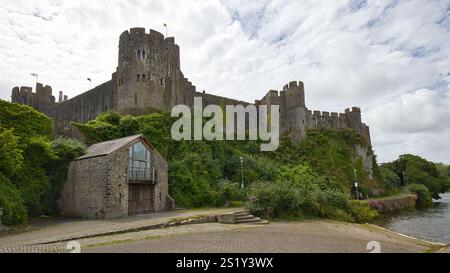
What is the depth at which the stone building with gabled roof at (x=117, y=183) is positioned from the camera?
61.2 ft

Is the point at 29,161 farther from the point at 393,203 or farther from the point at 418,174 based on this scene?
the point at 418,174

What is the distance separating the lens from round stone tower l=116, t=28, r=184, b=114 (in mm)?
35156

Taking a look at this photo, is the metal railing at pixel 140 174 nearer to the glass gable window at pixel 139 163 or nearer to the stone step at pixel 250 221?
the glass gable window at pixel 139 163

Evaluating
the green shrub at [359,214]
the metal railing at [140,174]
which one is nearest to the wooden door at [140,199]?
the metal railing at [140,174]

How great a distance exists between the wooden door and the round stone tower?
589 inches

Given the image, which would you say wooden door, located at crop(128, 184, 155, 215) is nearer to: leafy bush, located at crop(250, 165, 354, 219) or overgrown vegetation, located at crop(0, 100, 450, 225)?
overgrown vegetation, located at crop(0, 100, 450, 225)

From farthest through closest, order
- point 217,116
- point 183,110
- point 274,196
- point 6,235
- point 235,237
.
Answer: point 217,116
point 183,110
point 274,196
point 6,235
point 235,237

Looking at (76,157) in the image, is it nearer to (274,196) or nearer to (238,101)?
(274,196)

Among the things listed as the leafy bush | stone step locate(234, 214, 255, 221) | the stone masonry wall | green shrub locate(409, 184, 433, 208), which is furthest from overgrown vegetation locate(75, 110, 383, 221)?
green shrub locate(409, 184, 433, 208)

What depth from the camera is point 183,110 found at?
36.1m

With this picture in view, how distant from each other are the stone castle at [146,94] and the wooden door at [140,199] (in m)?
8.76

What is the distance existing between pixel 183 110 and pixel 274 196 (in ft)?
64.1

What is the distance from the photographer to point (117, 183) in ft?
62.5

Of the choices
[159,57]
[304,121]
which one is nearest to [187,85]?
[159,57]
